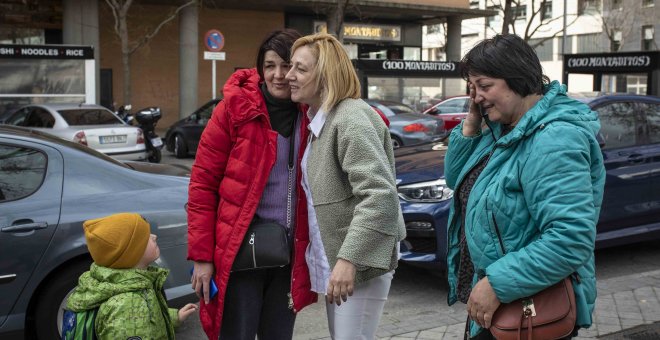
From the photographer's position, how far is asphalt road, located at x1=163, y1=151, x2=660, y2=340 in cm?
517

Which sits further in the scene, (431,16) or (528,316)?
(431,16)

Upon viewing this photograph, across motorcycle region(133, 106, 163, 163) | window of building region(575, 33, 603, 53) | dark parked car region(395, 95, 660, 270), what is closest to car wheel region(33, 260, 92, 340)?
dark parked car region(395, 95, 660, 270)

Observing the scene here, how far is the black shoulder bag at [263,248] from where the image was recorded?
2744 mm

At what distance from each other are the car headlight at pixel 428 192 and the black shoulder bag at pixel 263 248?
3219 mm

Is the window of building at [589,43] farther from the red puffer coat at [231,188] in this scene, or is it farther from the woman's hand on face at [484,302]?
the woman's hand on face at [484,302]

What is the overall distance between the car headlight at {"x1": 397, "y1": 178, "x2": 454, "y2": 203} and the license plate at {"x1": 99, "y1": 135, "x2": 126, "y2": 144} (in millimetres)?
8529

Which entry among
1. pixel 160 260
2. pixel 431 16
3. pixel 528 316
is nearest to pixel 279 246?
pixel 528 316

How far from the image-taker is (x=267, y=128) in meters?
2.80

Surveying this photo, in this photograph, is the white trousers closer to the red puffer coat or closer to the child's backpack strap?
the red puffer coat

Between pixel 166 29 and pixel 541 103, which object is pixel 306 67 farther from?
pixel 166 29

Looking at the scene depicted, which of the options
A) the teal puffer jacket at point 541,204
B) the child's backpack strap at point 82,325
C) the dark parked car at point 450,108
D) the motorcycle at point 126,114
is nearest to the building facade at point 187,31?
the dark parked car at point 450,108

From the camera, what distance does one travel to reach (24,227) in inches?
169

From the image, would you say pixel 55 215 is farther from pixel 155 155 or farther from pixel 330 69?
pixel 155 155

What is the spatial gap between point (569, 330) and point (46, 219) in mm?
3262
